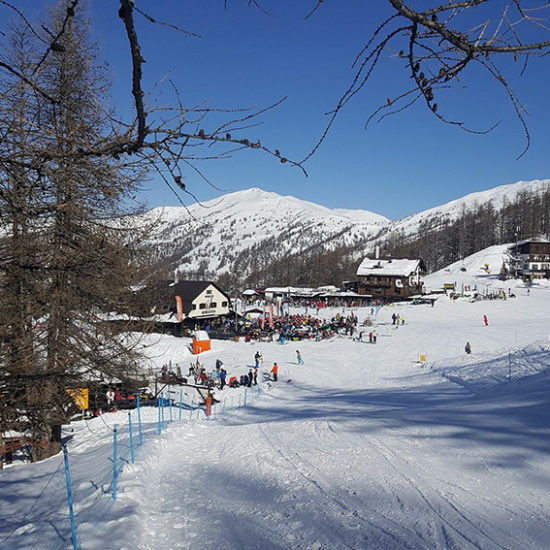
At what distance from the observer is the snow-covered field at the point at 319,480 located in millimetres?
5711

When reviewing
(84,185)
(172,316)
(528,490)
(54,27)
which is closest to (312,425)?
(528,490)

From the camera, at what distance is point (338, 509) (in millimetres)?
6523

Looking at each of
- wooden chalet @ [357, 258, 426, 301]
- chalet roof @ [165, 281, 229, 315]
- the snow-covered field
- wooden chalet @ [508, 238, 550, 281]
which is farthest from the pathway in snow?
wooden chalet @ [508, 238, 550, 281]

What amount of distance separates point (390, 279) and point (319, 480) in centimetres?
6836

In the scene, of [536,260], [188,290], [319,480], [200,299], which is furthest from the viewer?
[536,260]

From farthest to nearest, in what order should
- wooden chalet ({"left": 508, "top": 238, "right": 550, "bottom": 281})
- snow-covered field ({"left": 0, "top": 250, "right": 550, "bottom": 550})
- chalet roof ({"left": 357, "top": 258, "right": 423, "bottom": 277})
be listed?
1. wooden chalet ({"left": 508, "top": 238, "right": 550, "bottom": 281})
2. chalet roof ({"left": 357, "top": 258, "right": 423, "bottom": 277})
3. snow-covered field ({"left": 0, "top": 250, "right": 550, "bottom": 550})

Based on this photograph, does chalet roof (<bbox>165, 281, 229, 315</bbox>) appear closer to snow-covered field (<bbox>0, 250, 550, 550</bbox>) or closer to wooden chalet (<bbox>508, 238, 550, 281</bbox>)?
snow-covered field (<bbox>0, 250, 550, 550</bbox>)

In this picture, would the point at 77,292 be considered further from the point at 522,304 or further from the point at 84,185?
the point at 522,304

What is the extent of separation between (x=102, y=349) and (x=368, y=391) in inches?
534

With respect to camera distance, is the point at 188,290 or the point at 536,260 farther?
the point at 536,260

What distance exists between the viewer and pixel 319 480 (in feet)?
25.5

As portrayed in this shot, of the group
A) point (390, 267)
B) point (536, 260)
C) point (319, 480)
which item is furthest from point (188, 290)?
point (536, 260)

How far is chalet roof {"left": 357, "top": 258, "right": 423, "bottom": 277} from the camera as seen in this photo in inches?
2869

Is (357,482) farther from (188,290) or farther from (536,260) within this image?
(536,260)
